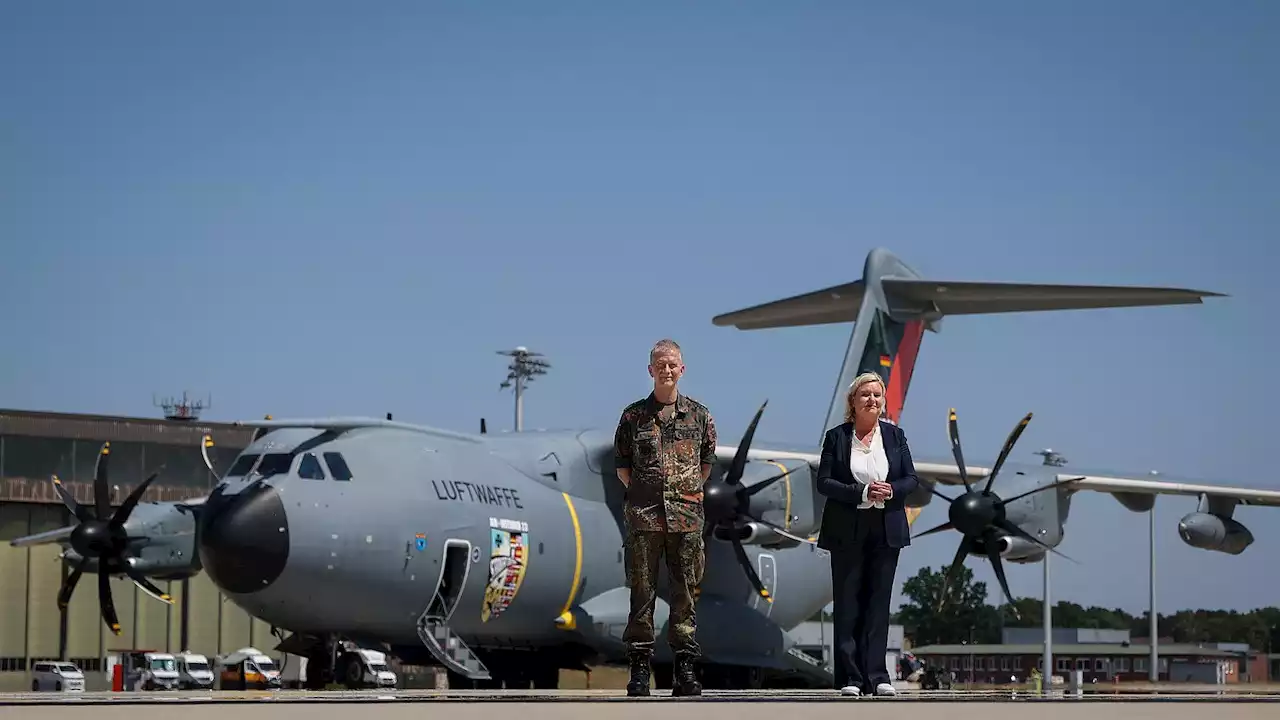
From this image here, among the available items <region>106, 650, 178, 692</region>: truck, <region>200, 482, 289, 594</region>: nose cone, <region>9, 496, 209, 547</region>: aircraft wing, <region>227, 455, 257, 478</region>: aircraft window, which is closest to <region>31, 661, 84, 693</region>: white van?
<region>106, 650, 178, 692</region>: truck

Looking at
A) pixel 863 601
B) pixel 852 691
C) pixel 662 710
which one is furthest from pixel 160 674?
pixel 662 710

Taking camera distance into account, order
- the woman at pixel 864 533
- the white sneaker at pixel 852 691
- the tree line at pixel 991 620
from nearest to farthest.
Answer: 1. the white sneaker at pixel 852 691
2. the woman at pixel 864 533
3. the tree line at pixel 991 620

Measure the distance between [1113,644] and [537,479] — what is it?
234 feet

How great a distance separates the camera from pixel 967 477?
24047 millimetres

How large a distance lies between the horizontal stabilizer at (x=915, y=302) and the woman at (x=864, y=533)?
1432 cm

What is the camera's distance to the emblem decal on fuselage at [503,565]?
21688mm

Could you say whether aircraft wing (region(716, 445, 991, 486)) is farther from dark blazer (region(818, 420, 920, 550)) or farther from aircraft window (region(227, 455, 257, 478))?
dark blazer (region(818, 420, 920, 550))

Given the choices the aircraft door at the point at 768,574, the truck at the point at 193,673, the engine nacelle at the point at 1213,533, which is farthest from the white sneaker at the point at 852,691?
the truck at the point at 193,673

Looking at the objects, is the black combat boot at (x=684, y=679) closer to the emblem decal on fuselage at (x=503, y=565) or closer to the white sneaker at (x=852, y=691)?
the white sneaker at (x=852, y=691)

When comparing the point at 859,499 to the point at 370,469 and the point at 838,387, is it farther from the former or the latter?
the point at 838,387

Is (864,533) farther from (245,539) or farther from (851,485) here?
(245,539)

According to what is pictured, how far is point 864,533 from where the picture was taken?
10047 millimetres

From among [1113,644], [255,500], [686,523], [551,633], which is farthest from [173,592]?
[1113,644]

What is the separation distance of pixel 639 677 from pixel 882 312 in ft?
54.4
